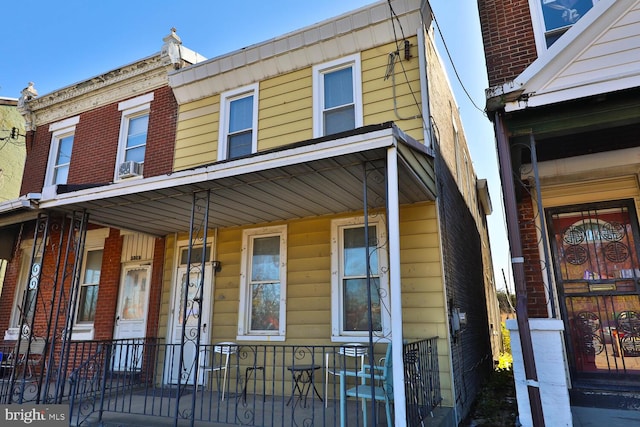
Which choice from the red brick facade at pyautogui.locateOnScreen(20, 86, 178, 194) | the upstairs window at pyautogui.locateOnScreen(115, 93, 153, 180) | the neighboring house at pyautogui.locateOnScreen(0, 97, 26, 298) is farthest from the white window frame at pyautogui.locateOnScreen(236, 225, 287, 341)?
the neighboring house at pyautogui.locateOnScreen(0, 97, 26, 298)

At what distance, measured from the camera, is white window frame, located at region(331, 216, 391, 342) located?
5.41 meters

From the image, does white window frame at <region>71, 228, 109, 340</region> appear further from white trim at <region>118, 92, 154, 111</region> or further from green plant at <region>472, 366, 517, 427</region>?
green plant at <region>472, 366, 517, 427</region>

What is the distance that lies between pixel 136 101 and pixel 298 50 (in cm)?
390

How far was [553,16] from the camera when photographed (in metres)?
5.05

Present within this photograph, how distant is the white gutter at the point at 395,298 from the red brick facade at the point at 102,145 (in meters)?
5.31

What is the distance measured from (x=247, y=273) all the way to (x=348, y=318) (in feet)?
6.24

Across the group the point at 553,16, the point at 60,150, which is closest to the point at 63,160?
the point at 60,150

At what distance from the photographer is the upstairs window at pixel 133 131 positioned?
26.8ft

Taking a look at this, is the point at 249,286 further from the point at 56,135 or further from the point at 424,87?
the point at 56,135

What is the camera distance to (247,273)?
6590 mm

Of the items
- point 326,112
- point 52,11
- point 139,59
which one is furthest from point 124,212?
point 52,11

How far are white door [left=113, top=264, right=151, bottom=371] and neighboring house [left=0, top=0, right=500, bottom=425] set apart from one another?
1.3 inches

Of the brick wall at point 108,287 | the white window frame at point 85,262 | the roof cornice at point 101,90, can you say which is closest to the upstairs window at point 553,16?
the roof cornice at point 101,90

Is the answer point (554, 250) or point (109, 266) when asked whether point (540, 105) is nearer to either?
point (554, 250)
